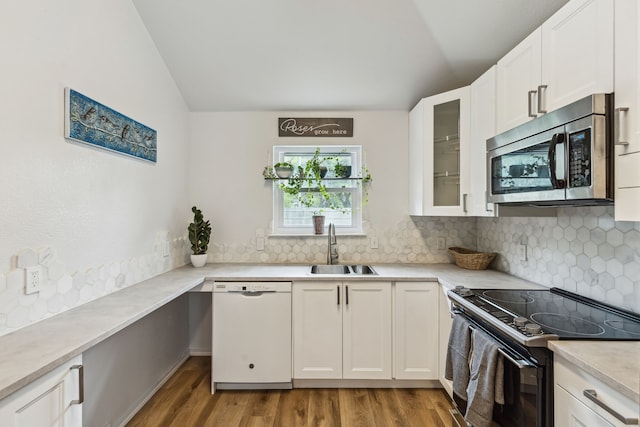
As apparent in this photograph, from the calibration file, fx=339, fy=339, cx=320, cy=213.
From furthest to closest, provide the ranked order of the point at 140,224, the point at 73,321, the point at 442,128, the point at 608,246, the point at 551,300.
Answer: the point at 442,128
the point at 140,224
the point at 551,300
the point at 608,246
the point at 73,321

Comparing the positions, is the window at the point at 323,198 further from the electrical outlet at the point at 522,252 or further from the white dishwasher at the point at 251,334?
the electrical outlet at the point at 522,252

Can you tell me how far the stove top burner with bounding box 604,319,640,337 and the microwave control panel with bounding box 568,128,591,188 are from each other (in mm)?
601

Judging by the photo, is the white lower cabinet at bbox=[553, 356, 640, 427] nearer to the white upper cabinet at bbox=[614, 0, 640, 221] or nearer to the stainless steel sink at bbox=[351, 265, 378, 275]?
the white upper cabinet at bbox=[614, 0, 640, 221]

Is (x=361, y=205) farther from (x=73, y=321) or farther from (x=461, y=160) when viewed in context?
(x=73, y=321)

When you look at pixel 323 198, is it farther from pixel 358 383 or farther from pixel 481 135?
pixel 358 383

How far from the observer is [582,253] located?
1.82 meters

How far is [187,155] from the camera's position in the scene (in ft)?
10.1

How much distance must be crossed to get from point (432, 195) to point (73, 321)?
2.38 meters

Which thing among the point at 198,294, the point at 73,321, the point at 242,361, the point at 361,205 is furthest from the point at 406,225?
the point at 73,321

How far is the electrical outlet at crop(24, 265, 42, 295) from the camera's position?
143 cm

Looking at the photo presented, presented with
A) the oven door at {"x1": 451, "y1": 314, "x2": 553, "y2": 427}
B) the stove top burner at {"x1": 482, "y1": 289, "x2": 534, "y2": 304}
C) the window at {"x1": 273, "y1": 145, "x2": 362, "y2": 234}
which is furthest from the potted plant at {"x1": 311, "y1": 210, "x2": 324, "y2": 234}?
the oven door at {"x1": 451, "y1": 314, "x2": 553, "y2": 427}

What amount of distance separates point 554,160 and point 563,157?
0.04 metres

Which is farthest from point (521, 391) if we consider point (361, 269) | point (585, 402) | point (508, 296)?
point (361, 269)

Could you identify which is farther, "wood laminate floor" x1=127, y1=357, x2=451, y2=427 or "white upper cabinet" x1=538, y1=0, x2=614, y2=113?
"wood laminate floor" x1=127, y1=357, x2=451, y2=427
